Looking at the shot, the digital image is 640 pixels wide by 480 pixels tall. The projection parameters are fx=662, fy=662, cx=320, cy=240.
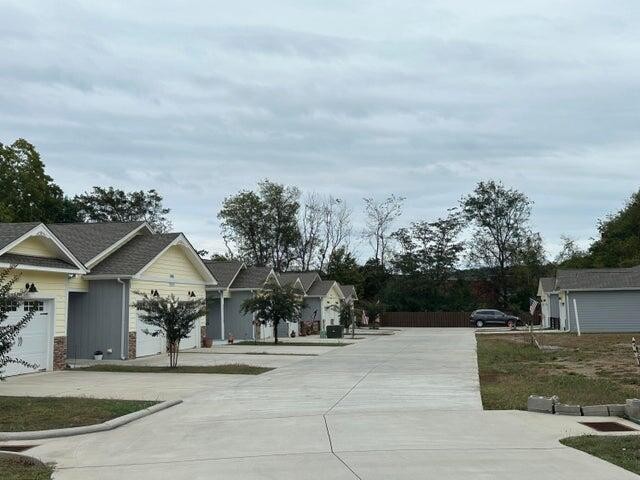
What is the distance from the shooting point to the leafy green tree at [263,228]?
76188 mm

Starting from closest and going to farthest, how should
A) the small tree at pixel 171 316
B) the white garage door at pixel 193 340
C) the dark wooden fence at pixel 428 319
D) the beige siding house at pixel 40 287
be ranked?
the beige siding house at pixel 40 287
the small tree at pixel 171 316
the white garage door at pixel 193 340
the dark wooden fence at pixel 428 319

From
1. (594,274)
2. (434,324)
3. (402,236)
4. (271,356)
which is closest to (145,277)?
(271,356)

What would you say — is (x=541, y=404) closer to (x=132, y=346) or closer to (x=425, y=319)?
(x=132, y=346)

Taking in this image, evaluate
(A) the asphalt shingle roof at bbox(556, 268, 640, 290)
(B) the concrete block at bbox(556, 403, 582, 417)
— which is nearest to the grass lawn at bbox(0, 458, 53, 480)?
(B) the concrete block at bbox(556, 403, 582, 417)

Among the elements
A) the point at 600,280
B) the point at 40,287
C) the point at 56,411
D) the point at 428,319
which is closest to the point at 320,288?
the point at 600,280

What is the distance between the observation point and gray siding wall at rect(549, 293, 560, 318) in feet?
174

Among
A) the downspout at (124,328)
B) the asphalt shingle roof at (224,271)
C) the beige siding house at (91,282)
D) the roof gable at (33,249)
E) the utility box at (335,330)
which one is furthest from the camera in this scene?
the utility box at (335,330)

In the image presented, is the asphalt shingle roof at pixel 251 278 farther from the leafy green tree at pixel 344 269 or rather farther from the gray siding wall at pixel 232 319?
the leafy green tree at pixel 344 269

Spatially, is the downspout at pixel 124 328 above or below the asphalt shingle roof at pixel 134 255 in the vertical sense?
below

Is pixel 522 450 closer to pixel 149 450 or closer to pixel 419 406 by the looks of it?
pixel 419 406

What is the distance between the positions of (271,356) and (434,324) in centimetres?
4426

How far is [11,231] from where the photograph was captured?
1919cm

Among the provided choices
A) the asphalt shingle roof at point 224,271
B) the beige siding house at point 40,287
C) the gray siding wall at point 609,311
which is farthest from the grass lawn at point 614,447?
the gray siding wall at point 609,311

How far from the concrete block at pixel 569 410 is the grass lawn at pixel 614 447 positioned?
6.54 ft
